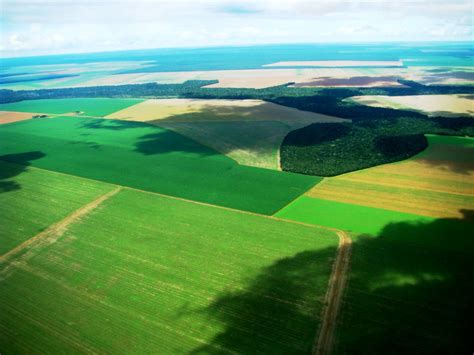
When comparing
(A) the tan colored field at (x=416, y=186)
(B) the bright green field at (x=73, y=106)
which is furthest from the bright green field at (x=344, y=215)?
(B) the bright green field at (x=73, y=106)

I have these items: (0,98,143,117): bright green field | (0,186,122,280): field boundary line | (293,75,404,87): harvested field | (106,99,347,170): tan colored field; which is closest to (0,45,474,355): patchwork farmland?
(0,186,122,280): field boundary line

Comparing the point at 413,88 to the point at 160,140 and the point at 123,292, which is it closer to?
the point at 160,140

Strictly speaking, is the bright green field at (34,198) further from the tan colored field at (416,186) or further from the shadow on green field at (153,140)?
the tan colored field at (416,186)

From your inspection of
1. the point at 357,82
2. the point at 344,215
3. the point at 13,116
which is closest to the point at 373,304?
the point at 344,215

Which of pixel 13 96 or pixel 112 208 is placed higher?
pixel 13 96

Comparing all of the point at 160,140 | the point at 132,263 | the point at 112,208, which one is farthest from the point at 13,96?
the point at 132,263
